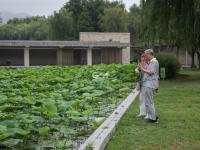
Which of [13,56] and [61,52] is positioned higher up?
[61,52]

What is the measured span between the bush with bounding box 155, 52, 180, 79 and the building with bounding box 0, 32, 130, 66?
24767 millimetres

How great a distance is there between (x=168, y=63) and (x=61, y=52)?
27261mm

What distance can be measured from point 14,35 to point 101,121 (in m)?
88.9

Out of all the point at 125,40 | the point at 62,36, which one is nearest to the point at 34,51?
the point at 125,40

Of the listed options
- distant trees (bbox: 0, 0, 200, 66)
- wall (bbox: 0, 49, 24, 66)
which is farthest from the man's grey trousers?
wall (bbox: 0, 49, 24, 66)

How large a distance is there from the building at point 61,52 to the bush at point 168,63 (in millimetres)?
24767

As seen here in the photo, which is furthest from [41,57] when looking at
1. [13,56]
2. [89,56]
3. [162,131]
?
[162,131]

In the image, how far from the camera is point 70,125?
8.18m

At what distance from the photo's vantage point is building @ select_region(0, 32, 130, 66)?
52.4 meters

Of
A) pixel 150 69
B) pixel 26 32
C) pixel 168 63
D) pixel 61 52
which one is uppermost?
pixel 26 32

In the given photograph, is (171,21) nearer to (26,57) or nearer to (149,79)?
(149,79)

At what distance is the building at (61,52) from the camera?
5238 cm

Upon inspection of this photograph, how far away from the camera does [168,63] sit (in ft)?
95.0

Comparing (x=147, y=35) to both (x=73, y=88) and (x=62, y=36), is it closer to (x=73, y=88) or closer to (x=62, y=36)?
(x=73, y=88)
